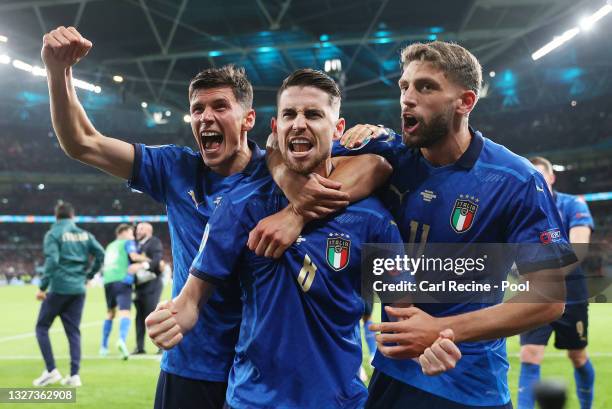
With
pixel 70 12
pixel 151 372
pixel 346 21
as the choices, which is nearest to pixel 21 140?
pixel 70 12

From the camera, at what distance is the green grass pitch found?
6.16m

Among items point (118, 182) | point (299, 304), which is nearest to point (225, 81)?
point (299, 304)

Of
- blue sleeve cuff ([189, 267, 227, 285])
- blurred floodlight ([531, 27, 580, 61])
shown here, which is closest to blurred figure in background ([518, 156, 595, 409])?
blue sleeve cuff ([189, 267, 227, 285])

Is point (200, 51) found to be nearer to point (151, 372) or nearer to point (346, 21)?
point (346, 21)

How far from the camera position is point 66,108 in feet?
8.96

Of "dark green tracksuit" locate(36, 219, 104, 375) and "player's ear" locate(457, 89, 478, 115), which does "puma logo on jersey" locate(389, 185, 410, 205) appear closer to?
"player's ear" locate(457, 89, 478, 115)

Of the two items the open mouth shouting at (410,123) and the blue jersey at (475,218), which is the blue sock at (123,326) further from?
the open mouth shouting at (410,123)

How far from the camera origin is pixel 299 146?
231 centimetres

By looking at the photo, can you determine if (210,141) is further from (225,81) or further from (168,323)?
(168,323)

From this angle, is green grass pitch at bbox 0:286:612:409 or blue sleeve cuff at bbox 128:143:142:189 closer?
blue sleeve cuff at bbox 128:143:142:189

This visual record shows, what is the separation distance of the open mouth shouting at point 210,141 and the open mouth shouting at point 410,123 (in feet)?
3.30

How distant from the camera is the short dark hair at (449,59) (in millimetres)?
2338

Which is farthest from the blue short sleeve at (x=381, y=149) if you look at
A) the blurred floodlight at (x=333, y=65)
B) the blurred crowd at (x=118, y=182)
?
the blurred crowd at (x=118, y=182)

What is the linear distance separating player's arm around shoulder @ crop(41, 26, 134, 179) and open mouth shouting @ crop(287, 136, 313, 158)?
3.31ft
